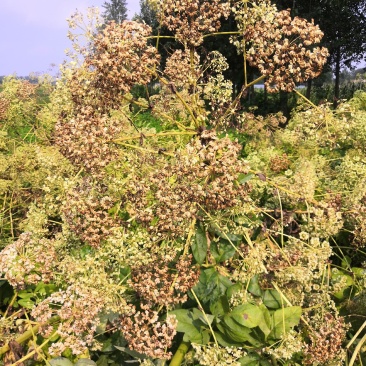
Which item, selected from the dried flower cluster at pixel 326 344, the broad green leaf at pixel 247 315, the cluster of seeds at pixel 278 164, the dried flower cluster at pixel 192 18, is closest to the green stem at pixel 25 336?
the broad green leaf at pixel 247 315

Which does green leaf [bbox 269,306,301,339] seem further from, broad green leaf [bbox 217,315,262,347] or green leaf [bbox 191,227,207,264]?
green leaf [bbox 191,227,207,264]

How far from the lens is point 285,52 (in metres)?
1.59

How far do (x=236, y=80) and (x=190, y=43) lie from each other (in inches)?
791

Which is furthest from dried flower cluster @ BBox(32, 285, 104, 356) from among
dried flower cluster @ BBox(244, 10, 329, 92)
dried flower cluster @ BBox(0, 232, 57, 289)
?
dried flower cluster @ BBox(244, 10, 329, 92)

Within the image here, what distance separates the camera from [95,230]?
4.59ft

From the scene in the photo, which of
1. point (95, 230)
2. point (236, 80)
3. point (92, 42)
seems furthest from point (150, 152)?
point (236, 80)

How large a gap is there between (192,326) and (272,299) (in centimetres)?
34

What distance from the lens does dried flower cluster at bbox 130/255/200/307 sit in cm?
136

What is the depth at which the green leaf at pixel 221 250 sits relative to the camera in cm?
162

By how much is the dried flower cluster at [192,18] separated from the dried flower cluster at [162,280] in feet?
2.93

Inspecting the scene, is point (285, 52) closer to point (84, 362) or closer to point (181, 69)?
point (181, 69)

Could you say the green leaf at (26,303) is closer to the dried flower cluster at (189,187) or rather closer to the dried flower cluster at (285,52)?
the dried flower cluster at (189,187)

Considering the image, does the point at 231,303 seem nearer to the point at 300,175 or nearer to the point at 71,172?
the point at 300,175

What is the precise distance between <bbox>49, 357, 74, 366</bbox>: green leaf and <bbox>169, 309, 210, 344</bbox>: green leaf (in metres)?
0.48
